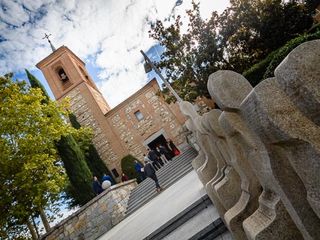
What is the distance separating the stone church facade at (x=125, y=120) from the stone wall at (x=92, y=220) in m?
14.9

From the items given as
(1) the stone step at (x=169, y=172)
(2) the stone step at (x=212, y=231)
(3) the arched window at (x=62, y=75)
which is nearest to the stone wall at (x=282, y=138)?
(2) the stone step at (x=212, y=231)

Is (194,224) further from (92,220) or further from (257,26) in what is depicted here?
(257,26)

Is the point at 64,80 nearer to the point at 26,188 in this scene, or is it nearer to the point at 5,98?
the point at 5,98

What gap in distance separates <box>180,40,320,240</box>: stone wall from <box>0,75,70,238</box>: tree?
1429 centimetres

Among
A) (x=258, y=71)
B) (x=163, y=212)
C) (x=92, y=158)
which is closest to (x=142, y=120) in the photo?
(x=92, y=158)

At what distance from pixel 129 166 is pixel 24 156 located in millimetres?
12716

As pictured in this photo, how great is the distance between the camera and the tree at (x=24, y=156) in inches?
571

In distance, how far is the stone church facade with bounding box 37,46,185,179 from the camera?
29109 millimetres

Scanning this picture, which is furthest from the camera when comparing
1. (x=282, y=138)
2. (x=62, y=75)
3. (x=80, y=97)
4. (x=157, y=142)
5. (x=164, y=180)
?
(x=62, y=75)

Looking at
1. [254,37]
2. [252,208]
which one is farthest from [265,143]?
[254,37]

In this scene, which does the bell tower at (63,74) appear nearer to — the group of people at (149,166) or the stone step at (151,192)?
the group of people at (149,166)

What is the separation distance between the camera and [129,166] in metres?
27.0

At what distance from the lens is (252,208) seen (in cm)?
207

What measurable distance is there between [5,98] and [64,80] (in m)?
17.3
